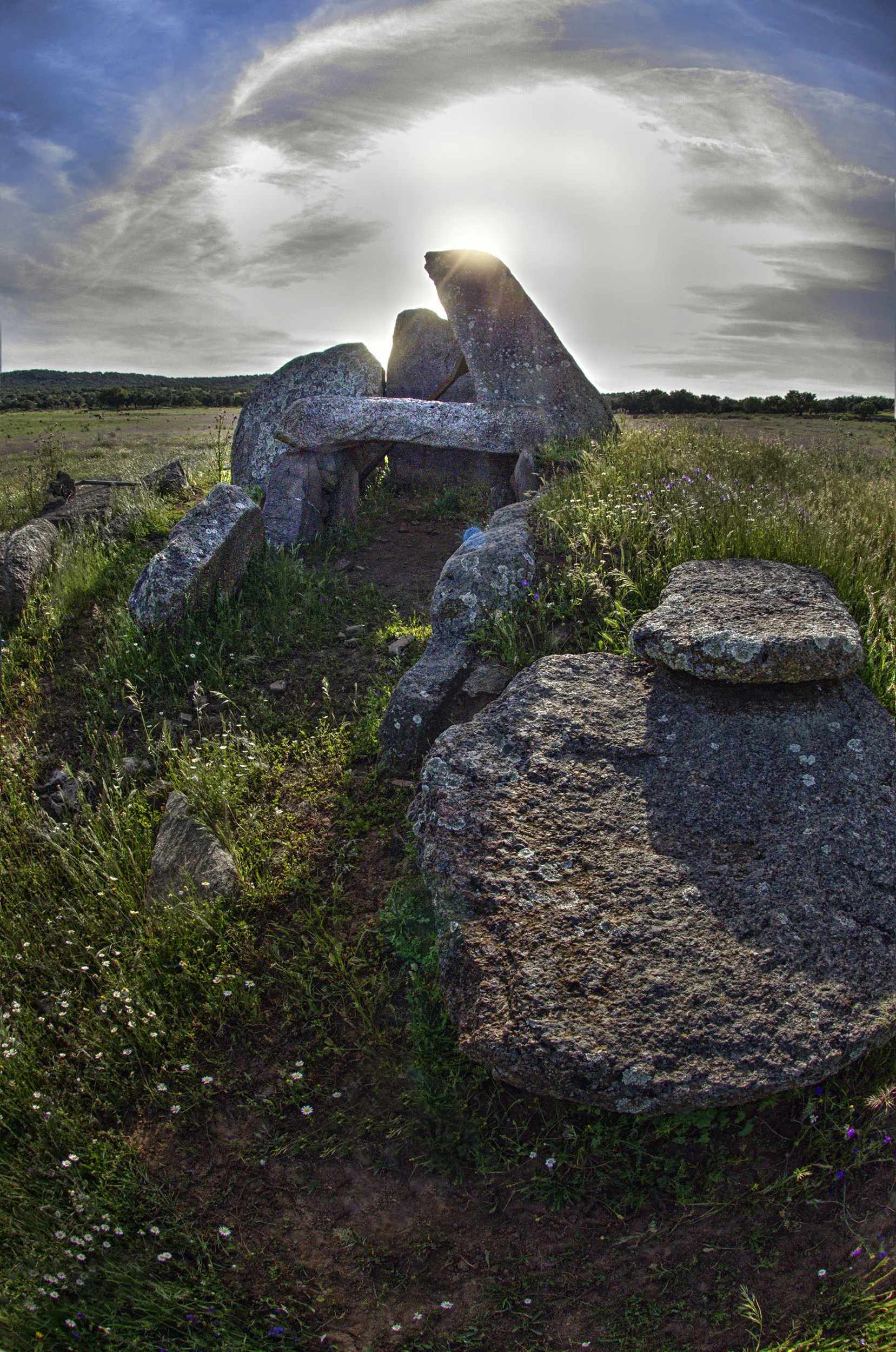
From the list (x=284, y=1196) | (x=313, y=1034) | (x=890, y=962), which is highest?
(x=890, y=962)

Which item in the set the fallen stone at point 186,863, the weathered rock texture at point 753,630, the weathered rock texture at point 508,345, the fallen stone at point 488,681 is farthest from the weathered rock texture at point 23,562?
the weathered rock texture at point 753,630

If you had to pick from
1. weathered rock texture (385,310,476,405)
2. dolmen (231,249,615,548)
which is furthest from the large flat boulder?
weathered rock texture (385,310,476,405)

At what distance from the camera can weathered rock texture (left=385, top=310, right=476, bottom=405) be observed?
44.5 ft

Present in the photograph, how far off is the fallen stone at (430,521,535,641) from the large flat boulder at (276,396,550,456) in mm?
4275

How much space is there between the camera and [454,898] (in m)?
4.24

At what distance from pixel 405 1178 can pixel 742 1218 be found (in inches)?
60.9

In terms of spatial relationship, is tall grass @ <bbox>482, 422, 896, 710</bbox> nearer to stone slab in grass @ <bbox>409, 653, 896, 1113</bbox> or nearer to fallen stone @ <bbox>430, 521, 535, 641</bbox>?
fallen stone @ <bbox>430, 521, 535, 641</bbox>

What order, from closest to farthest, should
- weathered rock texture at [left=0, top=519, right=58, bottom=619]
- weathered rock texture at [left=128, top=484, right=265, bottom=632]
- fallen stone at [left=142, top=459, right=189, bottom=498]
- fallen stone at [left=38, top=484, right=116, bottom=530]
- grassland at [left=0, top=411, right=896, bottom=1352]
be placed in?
grassland at [left=0, top=411, right=896, bottom=1352]
weathered rock texture at [left=128, top=484, right=265, bottom=632]
weathered rock texture at [left=0, top=519, right=58, bottom=619]
fallen stone at [left=38, top=484, right=116, bottom=530]
fallen stone at [left=142, top=459, right=189, bottom=498]

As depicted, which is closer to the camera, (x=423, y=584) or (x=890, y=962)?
(x=890, y=962)

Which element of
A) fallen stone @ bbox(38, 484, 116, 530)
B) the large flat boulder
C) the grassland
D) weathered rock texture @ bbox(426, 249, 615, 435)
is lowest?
the grassland

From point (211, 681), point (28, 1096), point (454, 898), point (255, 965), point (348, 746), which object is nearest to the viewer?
point (454, 898)

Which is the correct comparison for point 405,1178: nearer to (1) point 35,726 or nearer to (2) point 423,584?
(1) point 35,726

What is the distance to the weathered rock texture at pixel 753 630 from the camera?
492 centimetres

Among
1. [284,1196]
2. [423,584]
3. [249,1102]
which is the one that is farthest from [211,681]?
[284,1196]
